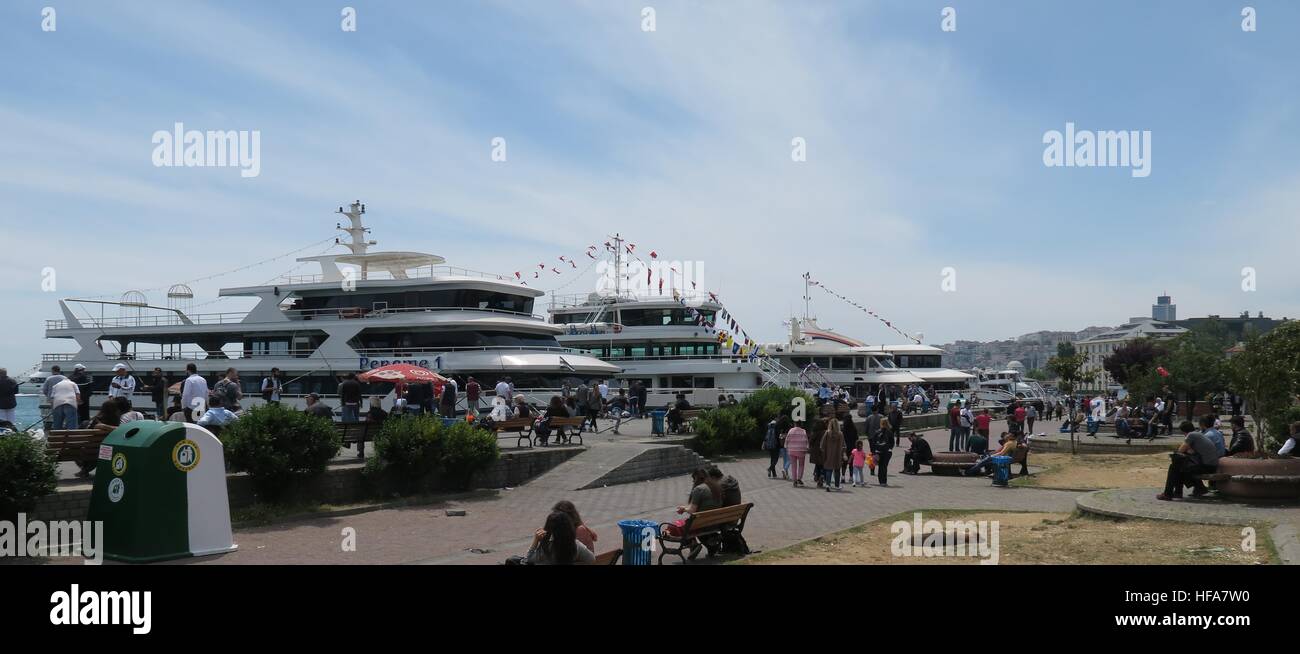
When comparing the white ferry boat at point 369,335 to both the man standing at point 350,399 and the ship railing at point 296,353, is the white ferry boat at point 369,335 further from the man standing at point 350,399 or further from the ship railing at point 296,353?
the man standing at point 350,399

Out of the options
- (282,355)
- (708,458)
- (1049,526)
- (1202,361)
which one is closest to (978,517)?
(1049,526)

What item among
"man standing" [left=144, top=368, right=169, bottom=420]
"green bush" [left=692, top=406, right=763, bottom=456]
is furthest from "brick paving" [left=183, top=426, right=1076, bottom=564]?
"man standing" [left=144, top=368, right=169, bottom=420]

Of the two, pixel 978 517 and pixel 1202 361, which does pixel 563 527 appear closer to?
pixel 978 517

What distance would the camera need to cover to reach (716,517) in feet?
33.1

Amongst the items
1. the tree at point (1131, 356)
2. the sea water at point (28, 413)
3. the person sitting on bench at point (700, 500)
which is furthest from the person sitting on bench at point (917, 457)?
the tree at point (1131, 356)

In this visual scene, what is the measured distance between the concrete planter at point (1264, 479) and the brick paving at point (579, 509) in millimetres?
2196

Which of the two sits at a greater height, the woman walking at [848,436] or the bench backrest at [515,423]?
the bench backrest at [515,423]

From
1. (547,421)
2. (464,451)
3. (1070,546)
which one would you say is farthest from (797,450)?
(1070,546)

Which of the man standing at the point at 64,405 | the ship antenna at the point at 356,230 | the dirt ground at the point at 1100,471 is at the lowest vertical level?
the dirt ground at the point at 1100,471

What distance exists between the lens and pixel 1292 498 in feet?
39.6

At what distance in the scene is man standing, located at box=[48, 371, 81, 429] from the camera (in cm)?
1462

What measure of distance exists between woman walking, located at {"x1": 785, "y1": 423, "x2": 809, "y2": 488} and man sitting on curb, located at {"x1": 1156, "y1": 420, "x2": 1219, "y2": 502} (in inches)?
266

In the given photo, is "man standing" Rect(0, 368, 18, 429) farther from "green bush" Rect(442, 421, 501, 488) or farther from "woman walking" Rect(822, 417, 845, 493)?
"woman walking" Rect(822, 417, 845, 493)

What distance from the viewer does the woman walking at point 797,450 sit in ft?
59.3
